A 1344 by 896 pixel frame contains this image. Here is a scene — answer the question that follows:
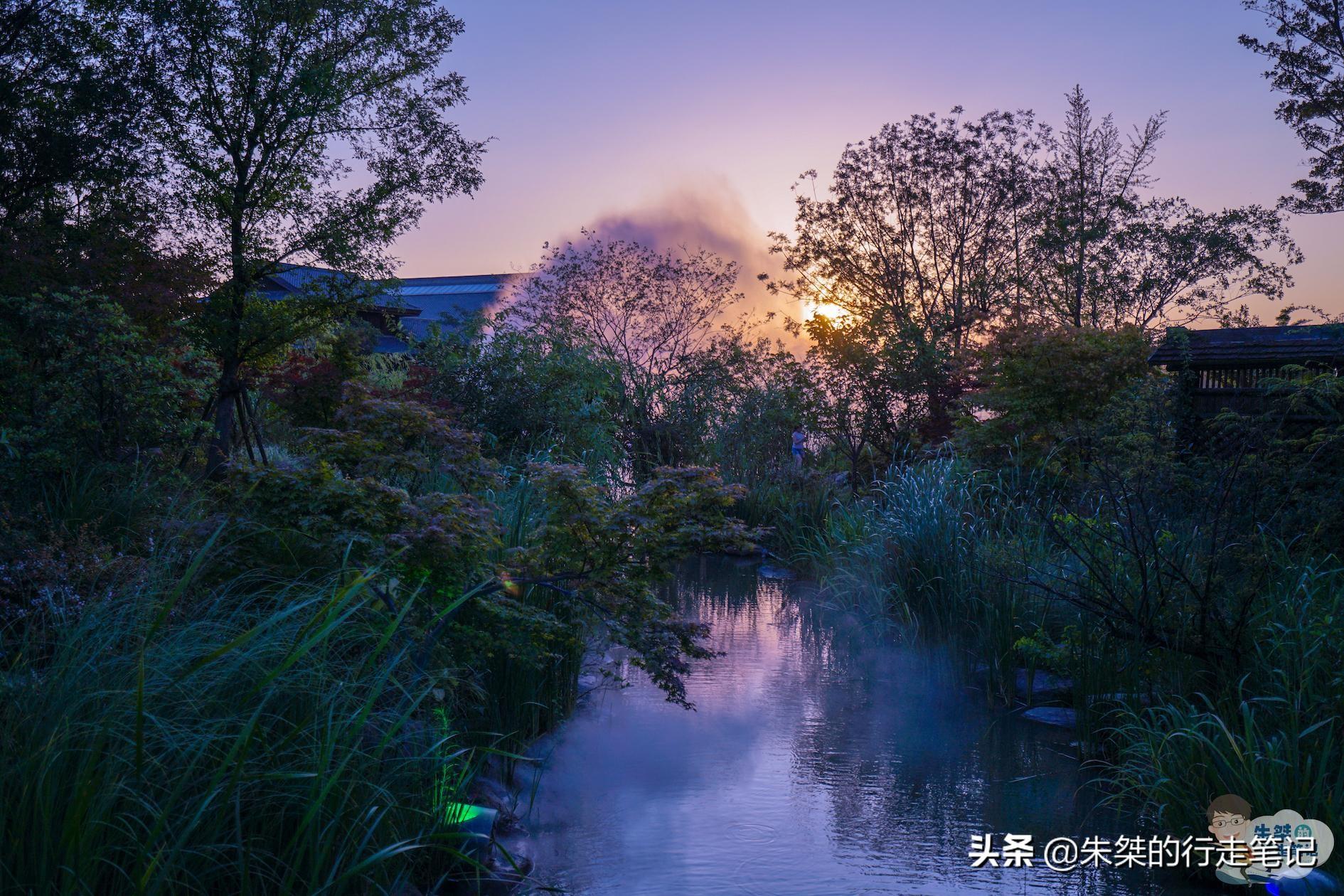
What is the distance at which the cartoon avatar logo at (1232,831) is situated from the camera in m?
3.78

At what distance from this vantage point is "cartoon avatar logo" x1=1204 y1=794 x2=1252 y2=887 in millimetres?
3783

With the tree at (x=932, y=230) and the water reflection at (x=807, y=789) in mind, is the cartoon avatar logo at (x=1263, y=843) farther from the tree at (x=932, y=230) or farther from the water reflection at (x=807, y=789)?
the tree at (x=932, y=230)

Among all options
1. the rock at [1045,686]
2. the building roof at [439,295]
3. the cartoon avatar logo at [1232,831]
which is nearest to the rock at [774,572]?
the rock at [1045,686]

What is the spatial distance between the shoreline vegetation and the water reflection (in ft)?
1.23

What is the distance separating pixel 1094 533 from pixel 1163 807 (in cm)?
247

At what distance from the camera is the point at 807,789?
205 inches

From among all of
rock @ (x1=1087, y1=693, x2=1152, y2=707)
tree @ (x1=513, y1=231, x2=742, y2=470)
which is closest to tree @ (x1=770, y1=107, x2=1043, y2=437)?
tree @ (x1=513, y1=231, x2=742, y2=470)

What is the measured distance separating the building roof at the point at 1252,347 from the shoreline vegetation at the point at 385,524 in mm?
466

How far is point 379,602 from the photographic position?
13.9 feet

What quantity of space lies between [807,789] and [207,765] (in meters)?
3.28

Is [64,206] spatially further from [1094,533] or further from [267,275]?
[1094,533]

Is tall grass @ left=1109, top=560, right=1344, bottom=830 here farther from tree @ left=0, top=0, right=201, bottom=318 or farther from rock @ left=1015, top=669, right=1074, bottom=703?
tree @ left=0, top=0, right=201, bottom=318

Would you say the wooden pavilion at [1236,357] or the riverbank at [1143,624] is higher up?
the wooden pavilion at [1236,357]

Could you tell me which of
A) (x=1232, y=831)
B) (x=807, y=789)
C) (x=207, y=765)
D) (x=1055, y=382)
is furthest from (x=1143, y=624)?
(x=1055, y=382)
